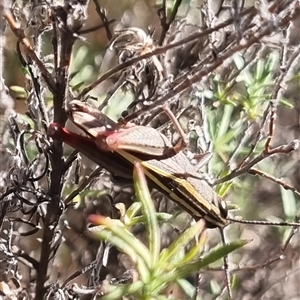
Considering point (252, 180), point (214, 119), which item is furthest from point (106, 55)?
point (252, 180)

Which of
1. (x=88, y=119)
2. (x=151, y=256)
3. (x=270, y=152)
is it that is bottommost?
(x=151, y=256)

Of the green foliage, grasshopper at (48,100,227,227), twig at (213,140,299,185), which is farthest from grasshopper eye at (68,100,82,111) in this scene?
twig at (213,140,299,185)

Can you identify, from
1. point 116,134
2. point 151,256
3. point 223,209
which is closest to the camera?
point 151,256

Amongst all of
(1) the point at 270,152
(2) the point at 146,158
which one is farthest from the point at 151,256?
(1) the point at 270,152

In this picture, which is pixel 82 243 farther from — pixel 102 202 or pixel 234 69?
pixel 234 69

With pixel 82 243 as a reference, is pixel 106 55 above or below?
above

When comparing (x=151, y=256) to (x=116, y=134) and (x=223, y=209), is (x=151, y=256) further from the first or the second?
(x=223, y=209)

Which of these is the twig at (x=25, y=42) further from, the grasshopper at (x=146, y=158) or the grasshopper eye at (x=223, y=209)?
the grasshopper eye at (x=223, y=209)

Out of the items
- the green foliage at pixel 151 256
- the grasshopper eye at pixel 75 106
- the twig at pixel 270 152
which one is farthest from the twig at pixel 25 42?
the twig at pixel 270 152
